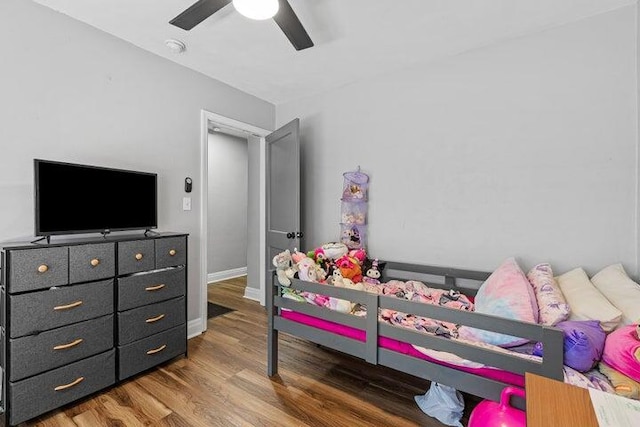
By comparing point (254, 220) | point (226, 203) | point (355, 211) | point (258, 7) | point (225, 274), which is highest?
point (258, 7)

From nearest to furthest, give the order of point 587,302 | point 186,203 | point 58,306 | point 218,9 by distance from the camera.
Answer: point 587,302 < point 218,9 < point 58,306 < point 186,203

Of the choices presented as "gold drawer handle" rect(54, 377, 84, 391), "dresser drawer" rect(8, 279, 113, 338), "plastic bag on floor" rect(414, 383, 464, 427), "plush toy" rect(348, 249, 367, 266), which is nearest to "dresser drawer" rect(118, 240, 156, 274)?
"dresser drawer" rect(8, 279, 113, 338)

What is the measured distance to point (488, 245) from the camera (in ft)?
7.47

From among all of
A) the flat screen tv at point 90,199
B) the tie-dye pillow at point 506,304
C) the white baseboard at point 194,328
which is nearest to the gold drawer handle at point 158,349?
the white baseboard at point 194,328

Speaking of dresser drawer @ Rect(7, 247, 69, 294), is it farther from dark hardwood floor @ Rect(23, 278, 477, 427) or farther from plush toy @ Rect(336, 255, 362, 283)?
plush toy @ Rect(336, 255, 362, 283)

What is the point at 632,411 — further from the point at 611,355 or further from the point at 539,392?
the point at 611,355

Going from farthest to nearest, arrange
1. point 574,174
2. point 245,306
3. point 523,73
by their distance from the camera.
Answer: point 245,306
point 523,73
point 574,174

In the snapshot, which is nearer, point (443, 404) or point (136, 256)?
point (443, 404)

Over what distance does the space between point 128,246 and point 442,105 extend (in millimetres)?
2593

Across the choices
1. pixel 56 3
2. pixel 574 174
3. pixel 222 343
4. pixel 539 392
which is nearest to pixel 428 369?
pixel 539 392

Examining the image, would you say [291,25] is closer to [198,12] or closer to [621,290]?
[198,12]

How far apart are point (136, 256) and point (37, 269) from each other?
50cm

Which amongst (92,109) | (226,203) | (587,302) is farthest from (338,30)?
(226,203)

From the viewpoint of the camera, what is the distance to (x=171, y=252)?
2.24 m
